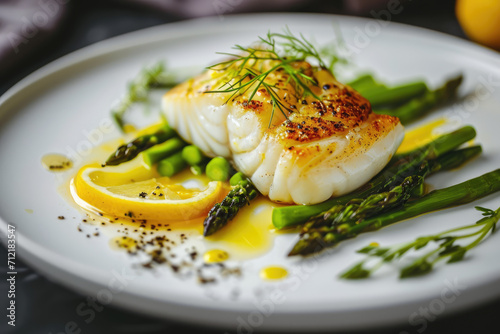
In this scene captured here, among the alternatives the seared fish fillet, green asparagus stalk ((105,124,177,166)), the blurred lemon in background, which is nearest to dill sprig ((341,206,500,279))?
the seared fish fillet

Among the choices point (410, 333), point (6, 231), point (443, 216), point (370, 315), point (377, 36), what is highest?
point (377, 36)

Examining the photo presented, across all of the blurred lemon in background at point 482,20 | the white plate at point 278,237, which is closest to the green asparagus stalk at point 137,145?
the white plate at point 278,237

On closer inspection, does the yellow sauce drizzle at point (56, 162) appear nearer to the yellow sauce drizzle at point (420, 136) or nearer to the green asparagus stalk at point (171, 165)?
the green asparagus stalk at point (171, 165)

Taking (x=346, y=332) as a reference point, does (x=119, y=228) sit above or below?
above

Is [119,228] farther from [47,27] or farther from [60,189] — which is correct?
[47,27]

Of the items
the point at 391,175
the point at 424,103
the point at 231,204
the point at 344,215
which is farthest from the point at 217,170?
the point at 424,103

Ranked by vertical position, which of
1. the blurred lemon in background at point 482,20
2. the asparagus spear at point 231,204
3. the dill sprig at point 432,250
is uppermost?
the blurred lemon in background at point 482,20

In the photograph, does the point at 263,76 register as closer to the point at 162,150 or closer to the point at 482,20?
the point at 162,150

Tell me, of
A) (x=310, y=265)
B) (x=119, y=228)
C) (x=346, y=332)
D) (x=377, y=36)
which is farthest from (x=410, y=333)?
(x=377, y=36)
